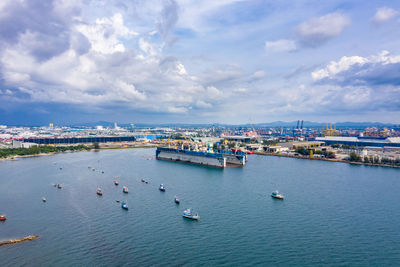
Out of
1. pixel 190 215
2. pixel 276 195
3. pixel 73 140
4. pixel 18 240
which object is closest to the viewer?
pixel 18 240

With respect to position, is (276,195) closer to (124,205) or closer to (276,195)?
(276,195)

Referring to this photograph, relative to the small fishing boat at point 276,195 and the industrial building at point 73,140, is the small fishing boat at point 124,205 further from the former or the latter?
the industrial building at point 73,140

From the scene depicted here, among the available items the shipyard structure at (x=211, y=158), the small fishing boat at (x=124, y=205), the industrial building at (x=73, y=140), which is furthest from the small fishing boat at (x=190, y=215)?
the industrial building at (x=73, y=140)

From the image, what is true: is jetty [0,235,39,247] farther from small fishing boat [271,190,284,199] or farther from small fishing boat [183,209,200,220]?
small fishing boat [271,190,284,199]

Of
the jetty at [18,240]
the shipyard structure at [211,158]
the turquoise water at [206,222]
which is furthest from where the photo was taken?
the shipyard structure at [211,158]

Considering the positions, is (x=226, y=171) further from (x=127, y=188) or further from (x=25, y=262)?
(x=25, y=262)

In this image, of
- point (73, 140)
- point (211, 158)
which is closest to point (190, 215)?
point (211, 158)

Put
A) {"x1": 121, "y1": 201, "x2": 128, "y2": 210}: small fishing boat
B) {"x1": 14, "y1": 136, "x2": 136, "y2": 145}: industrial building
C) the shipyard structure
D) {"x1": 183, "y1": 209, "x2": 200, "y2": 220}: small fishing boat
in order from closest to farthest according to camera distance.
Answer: {"x1": 183, "y1": 209, "x2": 200, "y2": 220}: small fishing boat
{"x1": 121, "y1": 201, "x2": 128, "y2": 210}: small fishing boat
the shipyard structure
{"x1": 14, "y1": 136, "x2": 136, "y2": 145}: industrial building

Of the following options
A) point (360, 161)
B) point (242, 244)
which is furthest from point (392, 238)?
point (360, 161)

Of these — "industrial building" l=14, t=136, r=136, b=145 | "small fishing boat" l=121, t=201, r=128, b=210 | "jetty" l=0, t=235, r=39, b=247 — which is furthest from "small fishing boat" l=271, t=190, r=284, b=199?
"industrial building" l=14, t=136, r=136, b=145
